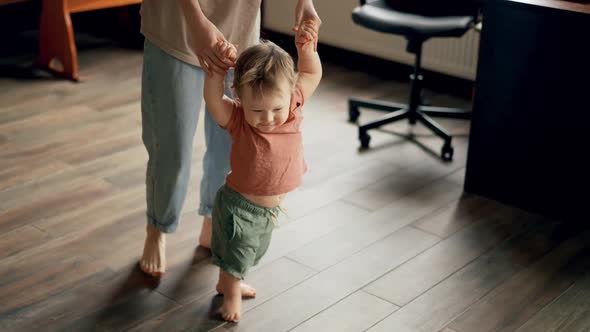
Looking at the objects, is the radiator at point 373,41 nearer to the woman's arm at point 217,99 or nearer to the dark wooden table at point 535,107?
the dark wooden table at point 535,107

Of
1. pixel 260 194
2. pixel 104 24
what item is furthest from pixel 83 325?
pixel 104 24

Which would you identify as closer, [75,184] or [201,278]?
[201,278]

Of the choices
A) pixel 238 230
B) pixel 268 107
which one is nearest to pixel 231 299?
pixel 238 230

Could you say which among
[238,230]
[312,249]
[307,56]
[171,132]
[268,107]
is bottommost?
[312,249]

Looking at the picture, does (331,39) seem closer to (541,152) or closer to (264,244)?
(541,152)

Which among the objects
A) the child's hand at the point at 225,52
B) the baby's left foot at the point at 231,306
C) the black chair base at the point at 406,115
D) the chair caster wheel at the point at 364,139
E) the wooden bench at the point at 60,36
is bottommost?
the baby's left foot at the point at 231,306

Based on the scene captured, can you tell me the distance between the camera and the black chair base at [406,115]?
10.8 feet

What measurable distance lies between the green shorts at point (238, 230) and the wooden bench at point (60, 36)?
2149mm

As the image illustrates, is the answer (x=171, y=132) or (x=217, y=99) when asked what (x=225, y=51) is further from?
(x=171, y=132)

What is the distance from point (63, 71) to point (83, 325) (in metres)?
2.17

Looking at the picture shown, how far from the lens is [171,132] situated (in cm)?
220

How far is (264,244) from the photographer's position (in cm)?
216

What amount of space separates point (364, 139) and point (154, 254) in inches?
49.1

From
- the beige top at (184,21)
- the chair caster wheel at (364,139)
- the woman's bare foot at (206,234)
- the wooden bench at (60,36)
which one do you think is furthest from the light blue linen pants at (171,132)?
the wooden bench at (60,36)
